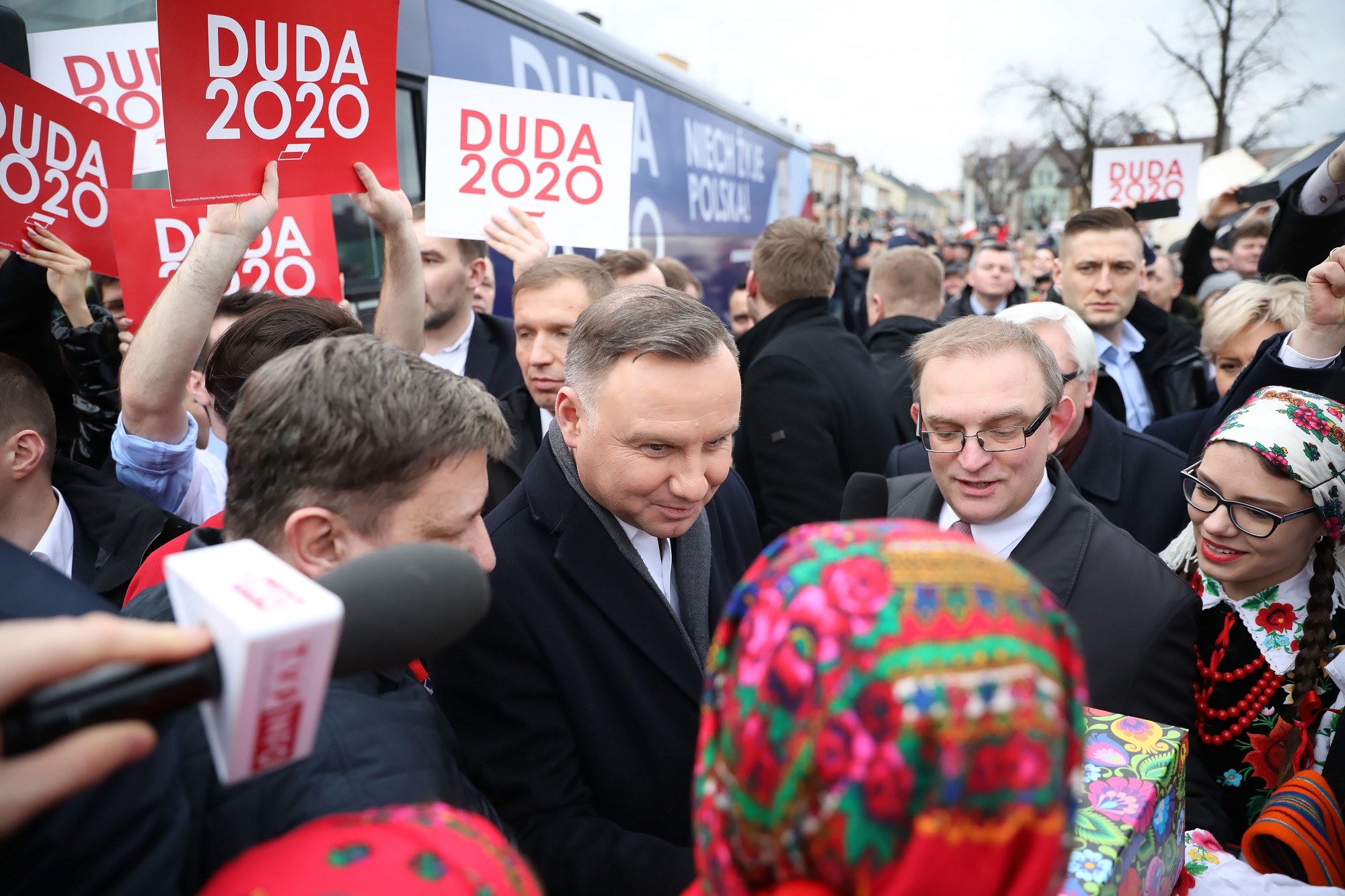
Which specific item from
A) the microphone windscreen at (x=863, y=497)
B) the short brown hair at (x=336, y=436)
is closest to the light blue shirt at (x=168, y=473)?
the short brown hair at (x=336, y=436)

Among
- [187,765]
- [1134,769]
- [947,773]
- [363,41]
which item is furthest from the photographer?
[363,41]

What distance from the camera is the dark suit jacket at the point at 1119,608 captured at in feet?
6.77

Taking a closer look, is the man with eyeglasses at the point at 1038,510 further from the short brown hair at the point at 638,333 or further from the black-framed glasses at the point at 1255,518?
the short brown hair at the point at 638,333

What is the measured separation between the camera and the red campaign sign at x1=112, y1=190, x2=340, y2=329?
312cm

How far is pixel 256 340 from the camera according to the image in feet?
7.31

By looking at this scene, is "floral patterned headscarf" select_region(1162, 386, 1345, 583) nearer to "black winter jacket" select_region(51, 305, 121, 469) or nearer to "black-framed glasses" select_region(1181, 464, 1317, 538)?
"black-framed glasses" select_region(1181, 464, 1317, 538)

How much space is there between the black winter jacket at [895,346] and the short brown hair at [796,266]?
1.99 ft

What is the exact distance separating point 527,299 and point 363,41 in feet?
3.36

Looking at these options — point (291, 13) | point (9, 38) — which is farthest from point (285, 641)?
point (9, 38)

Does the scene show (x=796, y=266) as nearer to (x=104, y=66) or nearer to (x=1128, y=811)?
(x=104, y=66)

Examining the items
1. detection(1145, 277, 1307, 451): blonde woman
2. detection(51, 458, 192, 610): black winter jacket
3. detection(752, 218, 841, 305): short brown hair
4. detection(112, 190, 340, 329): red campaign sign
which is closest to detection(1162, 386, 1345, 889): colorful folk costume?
detection(1145, 277, 1307, 451): blonde woman

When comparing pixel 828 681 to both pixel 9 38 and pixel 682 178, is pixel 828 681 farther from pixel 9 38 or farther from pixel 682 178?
pixel 682 178

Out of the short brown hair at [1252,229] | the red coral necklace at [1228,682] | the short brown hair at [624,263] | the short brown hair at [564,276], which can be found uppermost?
the short brown hair at [1252,229]

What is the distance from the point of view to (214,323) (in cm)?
278
